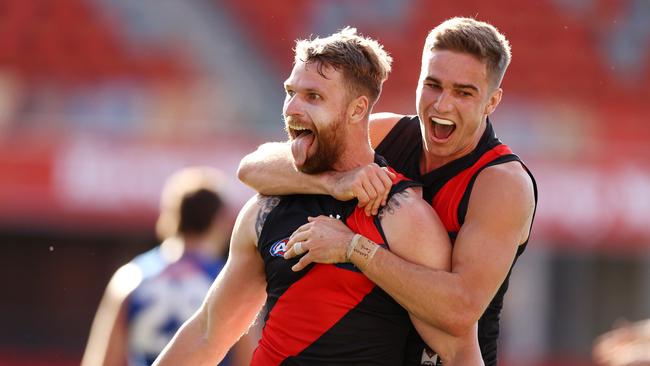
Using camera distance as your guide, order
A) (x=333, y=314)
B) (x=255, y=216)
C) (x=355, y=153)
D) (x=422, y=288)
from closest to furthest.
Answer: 1. (x=422, y=288)
2. (x=333, y=314)
3. (x=355, y=153)
4. (x=255, y=216)

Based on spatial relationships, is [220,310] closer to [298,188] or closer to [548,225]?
[298,188]

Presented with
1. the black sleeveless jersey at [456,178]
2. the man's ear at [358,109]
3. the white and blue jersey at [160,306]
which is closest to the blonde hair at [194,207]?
the white and blue jersey at [160,306]

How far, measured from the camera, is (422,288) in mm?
3951

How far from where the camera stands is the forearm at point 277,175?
4.27m

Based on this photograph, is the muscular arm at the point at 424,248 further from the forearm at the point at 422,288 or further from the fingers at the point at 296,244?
the fingers at the point at 296,244

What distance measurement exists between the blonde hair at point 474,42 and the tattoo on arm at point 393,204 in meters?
0.66

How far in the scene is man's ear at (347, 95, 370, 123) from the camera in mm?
4188

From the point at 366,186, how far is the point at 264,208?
1.65ft

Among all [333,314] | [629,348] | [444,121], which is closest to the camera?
[333,314]

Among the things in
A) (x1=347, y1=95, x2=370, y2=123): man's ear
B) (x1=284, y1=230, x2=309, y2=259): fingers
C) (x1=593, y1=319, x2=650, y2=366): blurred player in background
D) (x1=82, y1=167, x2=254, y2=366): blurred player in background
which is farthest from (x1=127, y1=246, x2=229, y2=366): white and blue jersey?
(x1=347, y1=95, x2=370, y2=123): man's ear

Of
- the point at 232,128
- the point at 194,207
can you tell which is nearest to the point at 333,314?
the point at 194,207

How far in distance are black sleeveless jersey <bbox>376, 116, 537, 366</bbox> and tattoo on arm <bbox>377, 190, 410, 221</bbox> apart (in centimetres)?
26

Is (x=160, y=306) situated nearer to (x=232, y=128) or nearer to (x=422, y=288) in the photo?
(x=422, y=288)

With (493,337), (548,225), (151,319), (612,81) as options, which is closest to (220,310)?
(493,337)
